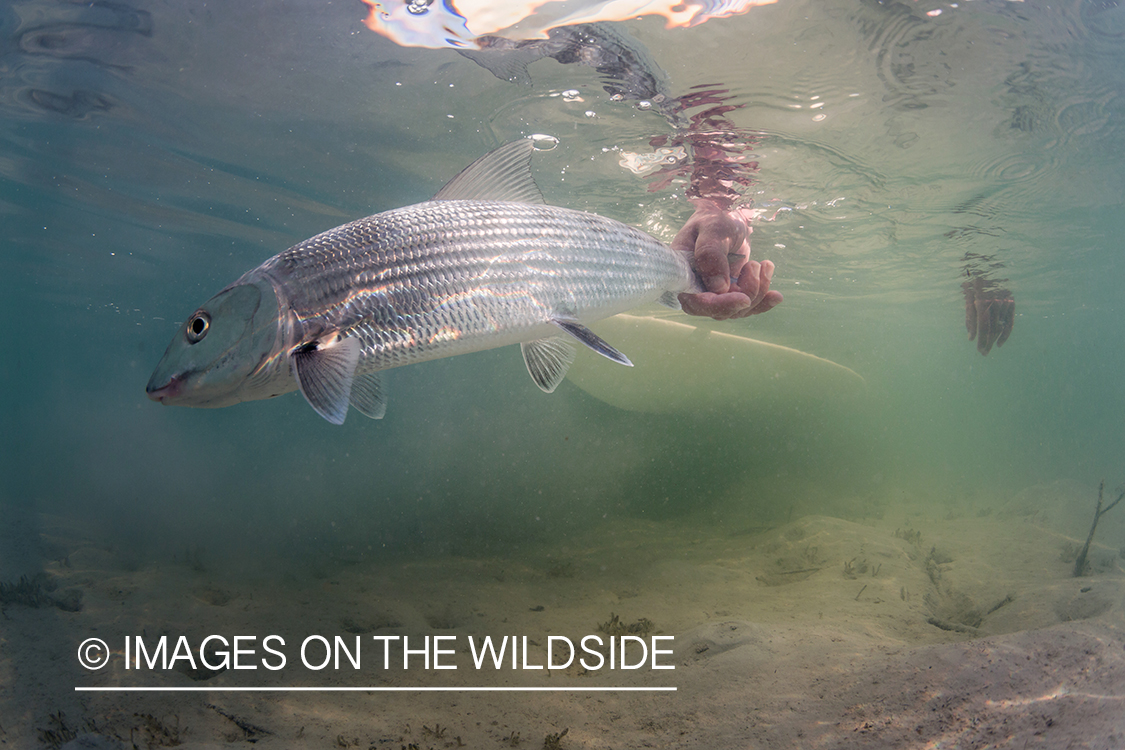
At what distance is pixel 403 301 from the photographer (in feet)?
6.89

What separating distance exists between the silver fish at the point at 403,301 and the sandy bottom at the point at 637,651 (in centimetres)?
258

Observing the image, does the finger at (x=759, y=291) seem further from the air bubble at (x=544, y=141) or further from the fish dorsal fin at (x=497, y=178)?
the air bubble at (x=544, y=141)

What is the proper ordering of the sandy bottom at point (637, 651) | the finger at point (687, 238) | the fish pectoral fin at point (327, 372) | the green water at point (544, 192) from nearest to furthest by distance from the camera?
the fish pectoral fin at point (327, 372), the sandy bottom at point (637, 651), the finger at point (687, 238), the green water at point (544, 192)

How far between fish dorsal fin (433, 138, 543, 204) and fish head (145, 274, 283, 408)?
1.14 meters

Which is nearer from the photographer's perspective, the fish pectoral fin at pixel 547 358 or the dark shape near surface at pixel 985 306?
the fish pectoral fin at pixel 547 358

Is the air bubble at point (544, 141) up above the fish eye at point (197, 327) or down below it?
above

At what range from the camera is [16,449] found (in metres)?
51.5

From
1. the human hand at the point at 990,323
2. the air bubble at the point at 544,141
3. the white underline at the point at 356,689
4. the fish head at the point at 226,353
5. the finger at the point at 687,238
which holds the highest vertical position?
the air bubble at the point at 544,141

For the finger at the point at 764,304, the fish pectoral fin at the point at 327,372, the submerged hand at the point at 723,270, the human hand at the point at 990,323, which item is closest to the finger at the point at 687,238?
the submerged hand at the point at 723,270

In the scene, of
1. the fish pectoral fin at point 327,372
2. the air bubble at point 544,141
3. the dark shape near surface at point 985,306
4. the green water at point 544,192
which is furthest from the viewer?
the dark shape near surface at point 985,306

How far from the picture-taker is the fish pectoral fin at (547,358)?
261 centimetres

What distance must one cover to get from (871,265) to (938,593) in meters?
13.8

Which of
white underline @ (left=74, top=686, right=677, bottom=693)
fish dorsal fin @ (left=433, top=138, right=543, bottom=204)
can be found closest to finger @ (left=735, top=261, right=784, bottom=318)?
fish dorsal fin @ (left=433, top=138, right=543, bottom=204)

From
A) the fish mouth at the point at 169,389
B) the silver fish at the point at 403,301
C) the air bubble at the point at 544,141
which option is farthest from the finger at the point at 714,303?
the air bubble at the point at 544,141
